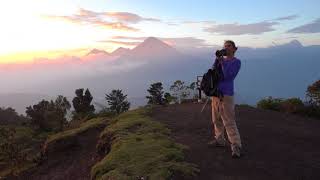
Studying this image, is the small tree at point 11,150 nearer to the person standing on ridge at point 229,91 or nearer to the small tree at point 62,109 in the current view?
the small tree at point 62,109

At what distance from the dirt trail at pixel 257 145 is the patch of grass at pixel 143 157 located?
13.6 inches

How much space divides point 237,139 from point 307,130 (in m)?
5.34

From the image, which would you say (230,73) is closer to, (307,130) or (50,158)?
(307,130)

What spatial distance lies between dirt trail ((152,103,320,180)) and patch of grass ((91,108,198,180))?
34cm

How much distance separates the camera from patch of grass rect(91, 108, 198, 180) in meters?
8.73

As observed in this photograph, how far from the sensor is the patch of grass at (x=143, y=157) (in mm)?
8727

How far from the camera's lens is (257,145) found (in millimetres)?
11477

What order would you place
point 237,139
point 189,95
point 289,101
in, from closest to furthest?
point 237,139 → point 289,101 → point 189,95

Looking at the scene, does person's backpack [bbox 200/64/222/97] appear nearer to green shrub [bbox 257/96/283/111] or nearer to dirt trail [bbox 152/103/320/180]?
dirt trail [bbox 152/103/320/180]

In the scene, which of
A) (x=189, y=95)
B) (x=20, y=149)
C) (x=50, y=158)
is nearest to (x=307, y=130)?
(x=50, y=158)

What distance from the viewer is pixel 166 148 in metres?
10.5

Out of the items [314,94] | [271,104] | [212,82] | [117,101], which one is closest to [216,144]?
[212,82]

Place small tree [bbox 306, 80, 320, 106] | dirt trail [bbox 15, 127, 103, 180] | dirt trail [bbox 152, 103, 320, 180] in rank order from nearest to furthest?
dirt trail [bbox 152, 103, 320, 180]
dirt trail [bbox 15, 127, 103, 180]
small tree [bbox 306, 80, 320, 106]

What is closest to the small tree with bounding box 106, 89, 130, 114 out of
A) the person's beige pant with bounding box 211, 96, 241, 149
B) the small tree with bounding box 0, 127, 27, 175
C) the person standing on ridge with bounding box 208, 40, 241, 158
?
the small tree with bounding box 0, 127, 27, 175
